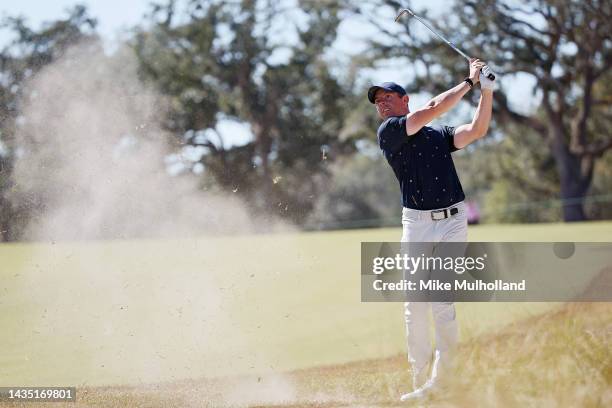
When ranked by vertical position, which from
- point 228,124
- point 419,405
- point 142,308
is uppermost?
point 419,405

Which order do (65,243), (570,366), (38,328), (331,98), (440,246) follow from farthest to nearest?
(331,98) → (65,243) → (38,328) → (440,246) → (570,366)

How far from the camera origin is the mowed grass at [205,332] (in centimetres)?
582

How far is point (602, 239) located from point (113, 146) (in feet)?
34.4

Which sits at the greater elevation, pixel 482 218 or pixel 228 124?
pixel 228 124

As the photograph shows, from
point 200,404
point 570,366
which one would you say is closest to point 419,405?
point 570,366

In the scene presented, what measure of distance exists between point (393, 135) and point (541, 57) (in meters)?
26.6

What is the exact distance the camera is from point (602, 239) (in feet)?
51.4

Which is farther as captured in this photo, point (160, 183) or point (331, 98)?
point (331, 98)

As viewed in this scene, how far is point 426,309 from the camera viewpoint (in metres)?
5.07

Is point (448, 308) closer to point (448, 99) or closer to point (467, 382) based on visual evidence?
point (467, 382)

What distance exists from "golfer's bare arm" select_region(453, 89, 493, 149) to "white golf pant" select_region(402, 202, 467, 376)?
16.9 inches

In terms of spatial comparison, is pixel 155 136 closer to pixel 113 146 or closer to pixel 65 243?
pixel 113 146

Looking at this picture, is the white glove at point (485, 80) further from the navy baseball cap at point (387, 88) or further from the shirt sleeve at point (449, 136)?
the navy baseball cap at point (387, 88)

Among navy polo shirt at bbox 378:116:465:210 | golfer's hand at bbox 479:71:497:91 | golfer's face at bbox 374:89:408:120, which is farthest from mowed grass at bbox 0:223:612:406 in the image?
golfer's face at bbox 374:89:408:120
